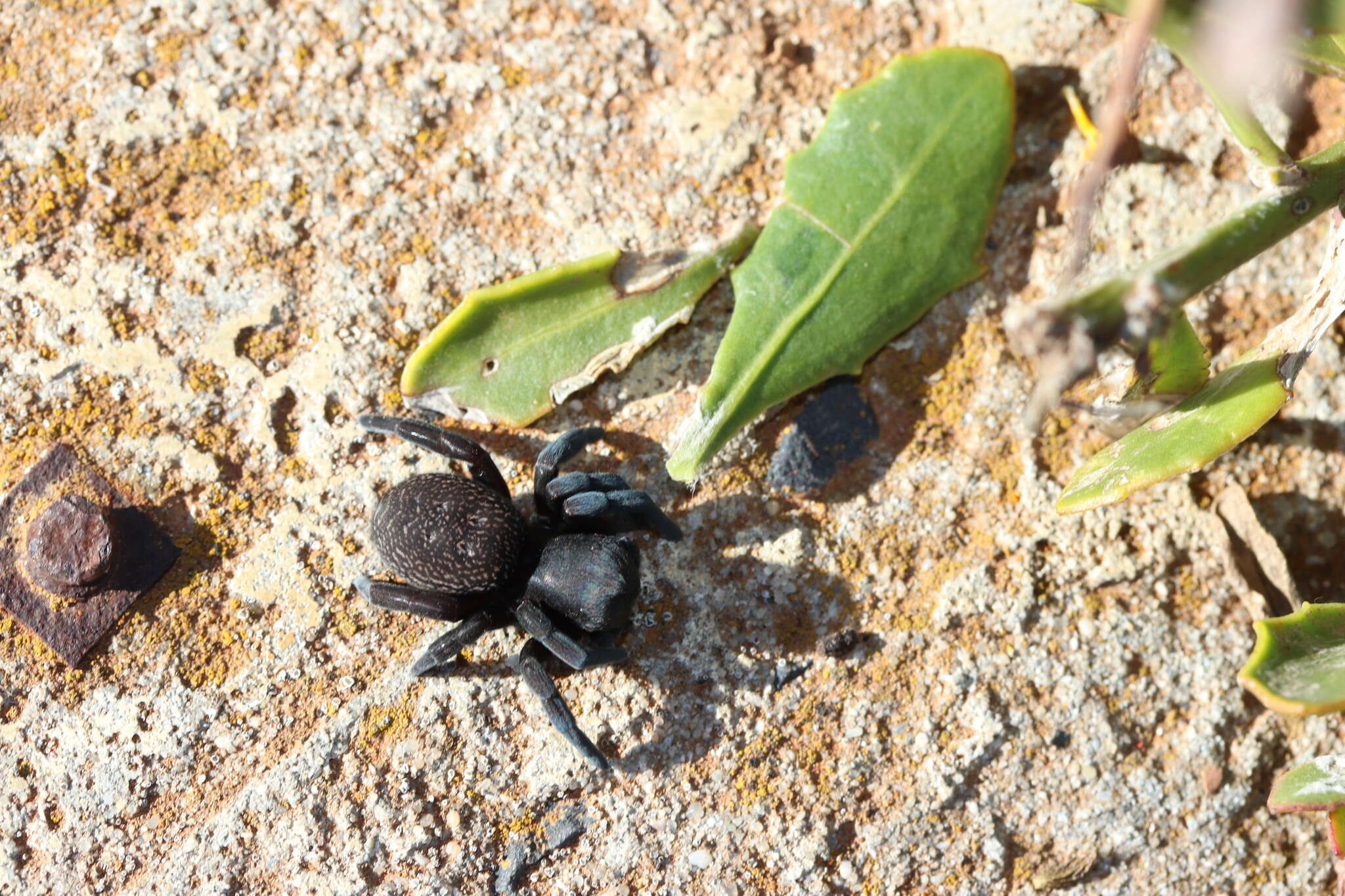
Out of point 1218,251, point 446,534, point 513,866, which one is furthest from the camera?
point 513,866

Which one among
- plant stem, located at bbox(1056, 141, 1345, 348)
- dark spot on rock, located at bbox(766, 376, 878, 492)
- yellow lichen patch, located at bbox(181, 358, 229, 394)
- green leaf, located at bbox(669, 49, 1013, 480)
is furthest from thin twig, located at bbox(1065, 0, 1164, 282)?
yellow lichen patch, located at bbox(181, 358, 229, 394)

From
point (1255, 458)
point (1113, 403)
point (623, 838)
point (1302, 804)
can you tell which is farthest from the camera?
point (1255, 458)

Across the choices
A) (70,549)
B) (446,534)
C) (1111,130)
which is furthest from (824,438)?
(70,549)

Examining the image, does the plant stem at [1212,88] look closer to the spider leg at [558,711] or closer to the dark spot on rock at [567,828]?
the spider leg at [558,711]

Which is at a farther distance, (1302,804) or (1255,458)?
(1255,458)

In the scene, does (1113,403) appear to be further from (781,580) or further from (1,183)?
(1,183)

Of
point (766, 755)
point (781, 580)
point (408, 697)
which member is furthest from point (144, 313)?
point (766, 755)

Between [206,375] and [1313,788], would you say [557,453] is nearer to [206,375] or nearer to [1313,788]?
[206,375]

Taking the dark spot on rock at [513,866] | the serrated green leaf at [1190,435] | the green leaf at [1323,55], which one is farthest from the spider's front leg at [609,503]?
the green leaf at [1323,55]
